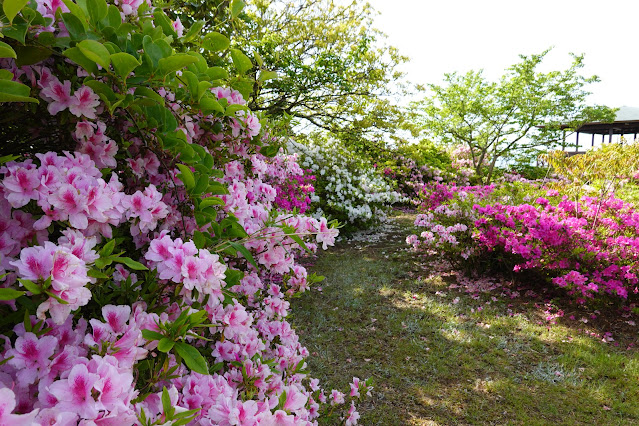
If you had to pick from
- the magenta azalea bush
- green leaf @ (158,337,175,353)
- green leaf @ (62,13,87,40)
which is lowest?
the magenta azalea bush

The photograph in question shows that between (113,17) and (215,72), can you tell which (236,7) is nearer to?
(215,72)

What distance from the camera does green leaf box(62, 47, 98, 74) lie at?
90 cm

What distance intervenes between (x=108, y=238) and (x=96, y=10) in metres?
0.57

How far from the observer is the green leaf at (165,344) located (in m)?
0.85

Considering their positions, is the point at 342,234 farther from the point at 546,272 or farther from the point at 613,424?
the point at 613,424

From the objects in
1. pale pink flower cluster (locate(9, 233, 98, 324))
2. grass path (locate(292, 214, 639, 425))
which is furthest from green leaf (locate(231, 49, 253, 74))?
grass path (locate(292, 214, 639, 425))

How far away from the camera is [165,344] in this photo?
87 centimetres

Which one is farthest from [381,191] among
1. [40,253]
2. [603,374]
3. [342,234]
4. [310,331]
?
[40,253]

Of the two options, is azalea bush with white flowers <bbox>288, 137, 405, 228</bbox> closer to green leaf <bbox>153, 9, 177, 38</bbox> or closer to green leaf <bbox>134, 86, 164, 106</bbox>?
green leaf <bbox>153, 9, 177, 38</bbox>

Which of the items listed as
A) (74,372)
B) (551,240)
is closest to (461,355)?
(551,240)

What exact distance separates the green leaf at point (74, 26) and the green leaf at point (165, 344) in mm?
764

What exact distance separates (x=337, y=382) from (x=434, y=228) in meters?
3.46

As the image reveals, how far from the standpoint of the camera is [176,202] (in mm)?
1396

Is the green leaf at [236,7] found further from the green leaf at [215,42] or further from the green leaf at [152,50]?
the green leaf at [152,50]
